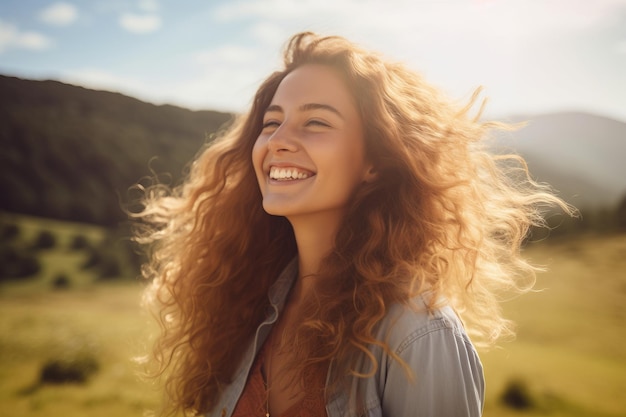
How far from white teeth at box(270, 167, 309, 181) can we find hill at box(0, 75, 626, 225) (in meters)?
2.37

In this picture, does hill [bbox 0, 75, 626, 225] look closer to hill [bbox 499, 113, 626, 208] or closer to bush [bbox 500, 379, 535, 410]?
hill [bbox 499, 113, 626, 208]

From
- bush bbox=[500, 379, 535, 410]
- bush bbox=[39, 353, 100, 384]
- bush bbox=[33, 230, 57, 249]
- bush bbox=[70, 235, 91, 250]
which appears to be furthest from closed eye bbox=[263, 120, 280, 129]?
bush bbox=[70, 235, 91, 250]

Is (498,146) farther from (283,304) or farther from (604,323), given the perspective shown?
(604,323)

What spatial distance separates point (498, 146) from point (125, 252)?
681cm

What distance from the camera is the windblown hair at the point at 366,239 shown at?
5.43ft

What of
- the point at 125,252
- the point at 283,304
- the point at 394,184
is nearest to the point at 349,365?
the point at 283,304

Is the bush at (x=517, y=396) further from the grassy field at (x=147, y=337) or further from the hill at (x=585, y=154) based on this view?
the hill at (x=585, y=154)

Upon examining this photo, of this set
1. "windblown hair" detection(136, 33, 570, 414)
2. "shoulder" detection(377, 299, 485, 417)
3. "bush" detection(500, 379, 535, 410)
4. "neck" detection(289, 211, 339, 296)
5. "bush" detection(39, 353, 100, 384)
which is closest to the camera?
"shoulder" detection(377, 299, 485, 417)

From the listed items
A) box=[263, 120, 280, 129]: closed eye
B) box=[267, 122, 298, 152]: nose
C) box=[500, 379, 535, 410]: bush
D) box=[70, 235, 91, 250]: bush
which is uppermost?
box=[263, 120, 280, 129]: closed eye

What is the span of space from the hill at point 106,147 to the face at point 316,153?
7.82 feet

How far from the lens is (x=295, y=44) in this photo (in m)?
2.12

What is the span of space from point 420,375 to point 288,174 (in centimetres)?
99

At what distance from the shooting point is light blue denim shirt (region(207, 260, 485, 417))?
4.18ft

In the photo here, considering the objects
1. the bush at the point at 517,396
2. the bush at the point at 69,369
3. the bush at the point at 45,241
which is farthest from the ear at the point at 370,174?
the bush at the point at 45,241
